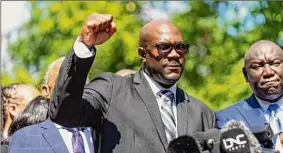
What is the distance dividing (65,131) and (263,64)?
1458mm

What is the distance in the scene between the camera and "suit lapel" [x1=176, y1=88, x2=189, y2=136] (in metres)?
5.77

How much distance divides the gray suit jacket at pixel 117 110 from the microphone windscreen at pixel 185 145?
2.13ft

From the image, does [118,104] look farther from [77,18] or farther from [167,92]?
[77,18]

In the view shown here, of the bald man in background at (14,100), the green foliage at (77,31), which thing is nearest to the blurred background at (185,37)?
the green foliage at (77,31)

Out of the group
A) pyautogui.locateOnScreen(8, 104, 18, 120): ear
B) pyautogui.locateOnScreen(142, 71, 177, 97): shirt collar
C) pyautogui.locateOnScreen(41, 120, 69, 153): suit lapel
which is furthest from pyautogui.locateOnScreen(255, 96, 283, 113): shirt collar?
pyautogui.locateOnScreen(8, 104, 18, 120): ear

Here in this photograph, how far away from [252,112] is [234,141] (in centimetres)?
181

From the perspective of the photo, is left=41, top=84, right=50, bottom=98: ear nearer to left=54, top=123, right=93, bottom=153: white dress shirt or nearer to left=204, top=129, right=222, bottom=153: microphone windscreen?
left=54, top=123, right=93, bottom=153: white dress shirt

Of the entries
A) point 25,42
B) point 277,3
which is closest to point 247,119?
point 277,3

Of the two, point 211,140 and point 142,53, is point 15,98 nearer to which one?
point 142,53

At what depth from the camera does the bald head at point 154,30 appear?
5941 mm

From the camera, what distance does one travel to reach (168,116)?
581 cm

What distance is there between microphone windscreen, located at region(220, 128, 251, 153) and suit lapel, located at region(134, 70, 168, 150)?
0.95m

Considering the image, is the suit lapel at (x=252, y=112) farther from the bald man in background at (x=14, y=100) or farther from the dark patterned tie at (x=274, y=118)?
the bald man in background at (x=14, y=100)

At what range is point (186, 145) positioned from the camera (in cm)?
480
